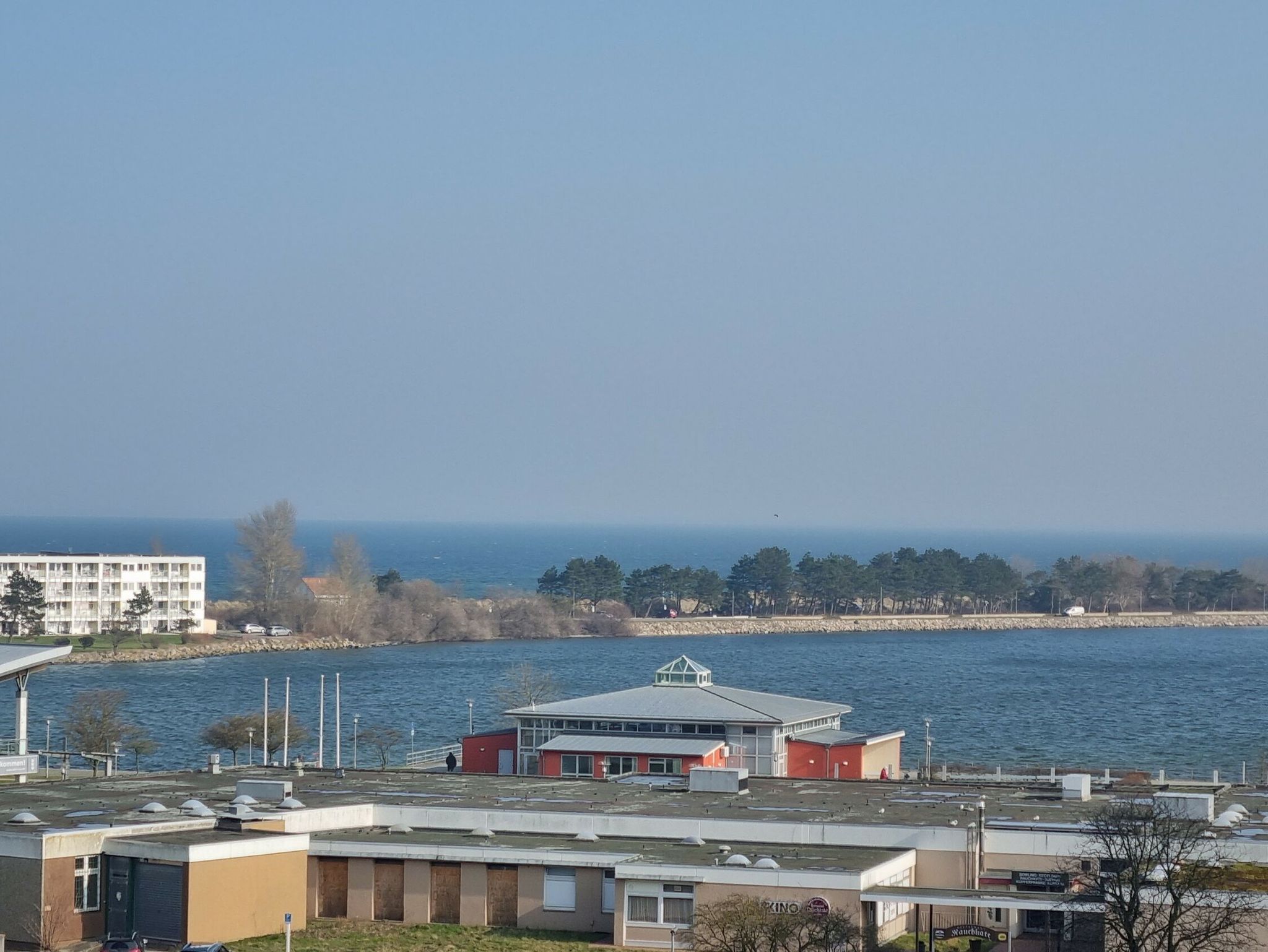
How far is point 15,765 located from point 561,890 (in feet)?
53.4

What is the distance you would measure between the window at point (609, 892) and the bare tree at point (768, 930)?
82.2 inches

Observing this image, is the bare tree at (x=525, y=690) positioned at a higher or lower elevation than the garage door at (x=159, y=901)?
lower

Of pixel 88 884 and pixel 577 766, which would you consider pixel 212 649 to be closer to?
pixel 577 766

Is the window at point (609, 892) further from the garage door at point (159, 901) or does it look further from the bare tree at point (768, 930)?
the garage door at point (159, 901)

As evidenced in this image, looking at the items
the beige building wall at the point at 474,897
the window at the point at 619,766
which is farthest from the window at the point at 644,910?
the window at the point at 619,766

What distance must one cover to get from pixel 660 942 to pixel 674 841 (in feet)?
11.0

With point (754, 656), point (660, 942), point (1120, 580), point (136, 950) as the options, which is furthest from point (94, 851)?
point (1120, 580)

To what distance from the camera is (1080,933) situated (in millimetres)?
23844

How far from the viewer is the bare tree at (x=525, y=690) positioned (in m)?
72.6

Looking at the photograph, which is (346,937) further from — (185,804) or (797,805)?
(797,805)

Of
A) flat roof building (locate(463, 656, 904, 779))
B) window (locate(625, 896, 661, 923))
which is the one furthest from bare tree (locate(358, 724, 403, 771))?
window (locate(625, 896, 661, 923))

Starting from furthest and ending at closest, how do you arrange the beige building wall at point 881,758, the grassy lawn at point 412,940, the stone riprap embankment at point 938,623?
the stone riprap embankment at point 938,623
the beige building wall at point 881,758
the grassy lawn at point 412,940

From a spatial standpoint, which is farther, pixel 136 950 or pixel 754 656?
pixel 754 656

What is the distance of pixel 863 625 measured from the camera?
143000 mm
